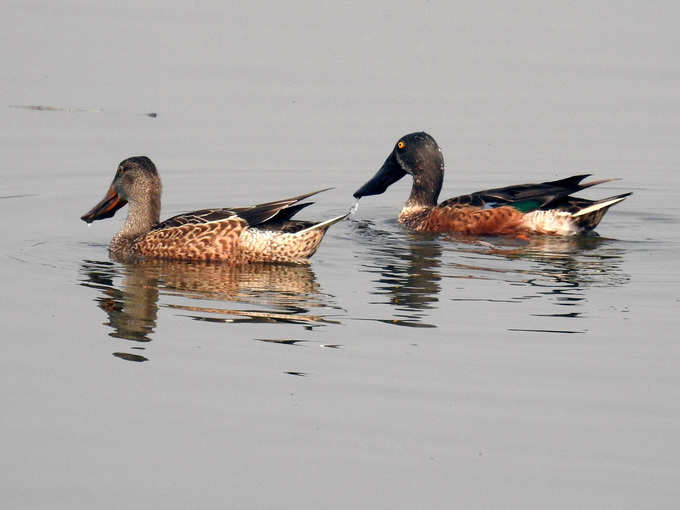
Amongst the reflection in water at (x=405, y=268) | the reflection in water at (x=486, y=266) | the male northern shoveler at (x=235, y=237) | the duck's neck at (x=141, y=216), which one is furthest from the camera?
the duck's neck at (x=141, y=216)

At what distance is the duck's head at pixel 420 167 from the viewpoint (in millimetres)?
13312

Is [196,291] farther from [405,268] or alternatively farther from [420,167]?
[420,167]

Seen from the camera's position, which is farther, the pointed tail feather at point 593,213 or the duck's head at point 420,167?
the duck's head at point 420,167

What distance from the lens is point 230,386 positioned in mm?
6996

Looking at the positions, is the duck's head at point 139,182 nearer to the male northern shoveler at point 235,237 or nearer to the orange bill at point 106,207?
the orange bill at point 106,207

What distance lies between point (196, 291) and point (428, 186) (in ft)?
14.6

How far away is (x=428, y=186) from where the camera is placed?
1332 centimetres

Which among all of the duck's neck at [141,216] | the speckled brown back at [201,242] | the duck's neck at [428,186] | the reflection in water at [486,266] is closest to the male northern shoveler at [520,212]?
the reflection in water at [486,266]

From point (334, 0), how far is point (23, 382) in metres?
16.8

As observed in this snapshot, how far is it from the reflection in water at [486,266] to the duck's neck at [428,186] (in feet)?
2.43

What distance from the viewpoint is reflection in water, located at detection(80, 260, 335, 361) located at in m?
8.47

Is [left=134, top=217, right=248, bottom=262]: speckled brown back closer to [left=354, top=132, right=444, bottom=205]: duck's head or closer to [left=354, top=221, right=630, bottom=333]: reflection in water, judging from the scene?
[left=354, top=221, right=630, bottom=333]: reflection in water

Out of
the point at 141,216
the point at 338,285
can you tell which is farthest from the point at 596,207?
the point at 141,216

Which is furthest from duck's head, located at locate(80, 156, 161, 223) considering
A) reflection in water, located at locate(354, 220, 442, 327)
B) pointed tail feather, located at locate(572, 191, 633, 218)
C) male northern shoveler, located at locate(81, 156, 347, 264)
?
pointed tail feather, located at locate(572, 191, 633, 218)
